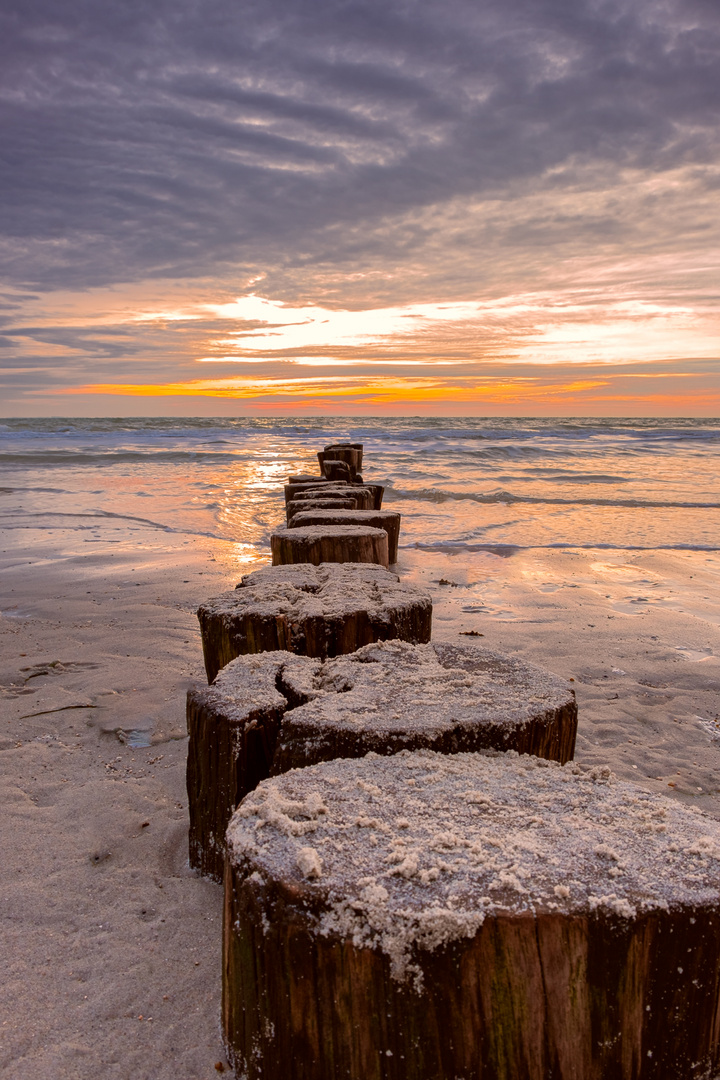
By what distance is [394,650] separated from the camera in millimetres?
2248

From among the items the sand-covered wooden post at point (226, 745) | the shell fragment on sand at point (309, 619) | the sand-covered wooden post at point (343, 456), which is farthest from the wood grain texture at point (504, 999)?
the sand-covered wooden post at point (343, 456)

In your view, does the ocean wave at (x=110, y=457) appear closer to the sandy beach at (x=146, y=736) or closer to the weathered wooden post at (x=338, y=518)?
the sandy beach at (x=146, y=736)

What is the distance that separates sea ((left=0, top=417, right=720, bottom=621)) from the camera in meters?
8.77

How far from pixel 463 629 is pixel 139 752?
282 centimetres

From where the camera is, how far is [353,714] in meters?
1.78

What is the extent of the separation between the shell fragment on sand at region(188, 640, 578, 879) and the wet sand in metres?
0.36

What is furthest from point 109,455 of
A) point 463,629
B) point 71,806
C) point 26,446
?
point 71,806

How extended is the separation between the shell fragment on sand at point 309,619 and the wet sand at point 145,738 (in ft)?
2.28

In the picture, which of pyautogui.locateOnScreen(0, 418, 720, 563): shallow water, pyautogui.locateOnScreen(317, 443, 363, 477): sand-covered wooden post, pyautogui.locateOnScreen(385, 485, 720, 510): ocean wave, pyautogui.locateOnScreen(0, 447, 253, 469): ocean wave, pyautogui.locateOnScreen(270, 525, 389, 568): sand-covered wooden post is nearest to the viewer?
pyautogui.locateOnScreen(270, 525, 389, 568): sand-covered wooden post

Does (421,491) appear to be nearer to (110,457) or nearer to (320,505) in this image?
(320,505)

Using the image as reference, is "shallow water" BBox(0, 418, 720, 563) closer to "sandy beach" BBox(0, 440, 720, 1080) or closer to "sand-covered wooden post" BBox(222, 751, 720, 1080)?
"sandy beach" BBox(0, 440, 720, 1080)

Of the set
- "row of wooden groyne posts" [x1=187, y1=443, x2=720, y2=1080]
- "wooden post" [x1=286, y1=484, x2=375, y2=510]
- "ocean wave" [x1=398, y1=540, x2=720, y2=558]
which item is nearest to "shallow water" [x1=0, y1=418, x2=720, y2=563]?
"ocean wave" [x1=398, y1=540, x2=720, y2=558]

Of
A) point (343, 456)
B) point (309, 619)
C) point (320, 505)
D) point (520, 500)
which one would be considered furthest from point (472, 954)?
point (520, 500)

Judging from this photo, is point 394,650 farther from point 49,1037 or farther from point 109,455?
point 109,455
